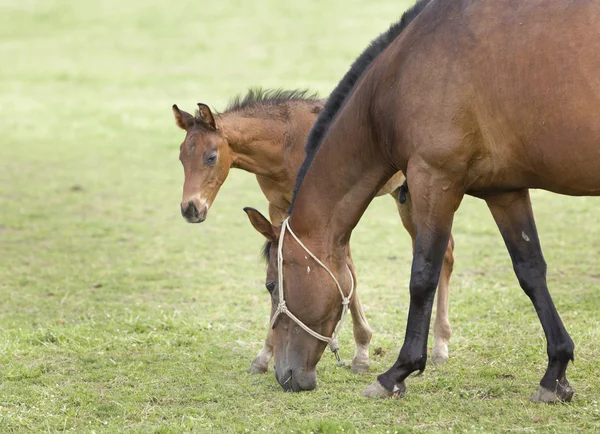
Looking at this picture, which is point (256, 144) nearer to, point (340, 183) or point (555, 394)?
point (340, 183)

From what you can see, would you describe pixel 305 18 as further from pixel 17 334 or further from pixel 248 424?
pixel 248 424

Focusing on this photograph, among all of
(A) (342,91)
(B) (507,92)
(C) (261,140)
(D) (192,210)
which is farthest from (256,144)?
(B) (507,92)

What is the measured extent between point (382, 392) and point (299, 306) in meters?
0.75

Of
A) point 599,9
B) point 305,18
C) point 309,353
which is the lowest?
point 309,353

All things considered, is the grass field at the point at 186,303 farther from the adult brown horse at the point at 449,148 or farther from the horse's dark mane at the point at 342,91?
the horse's dark mane at the point at 342,91

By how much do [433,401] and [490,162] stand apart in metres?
1.52

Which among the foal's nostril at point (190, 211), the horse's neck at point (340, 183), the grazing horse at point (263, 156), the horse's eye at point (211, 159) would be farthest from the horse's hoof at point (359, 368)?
the horse's eye at point (211, 159)

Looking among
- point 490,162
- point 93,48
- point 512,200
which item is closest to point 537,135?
point 490,162

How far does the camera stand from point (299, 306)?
216 inches

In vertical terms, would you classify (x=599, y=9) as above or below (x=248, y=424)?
above

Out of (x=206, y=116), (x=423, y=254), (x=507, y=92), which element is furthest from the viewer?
(x=206, y=116)

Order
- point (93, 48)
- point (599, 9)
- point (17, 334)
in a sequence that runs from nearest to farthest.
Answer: point (599, 9), point (17, 334), point (93, 48)

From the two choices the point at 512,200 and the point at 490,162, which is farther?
the point at 512,200

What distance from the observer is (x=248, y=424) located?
5066mm
